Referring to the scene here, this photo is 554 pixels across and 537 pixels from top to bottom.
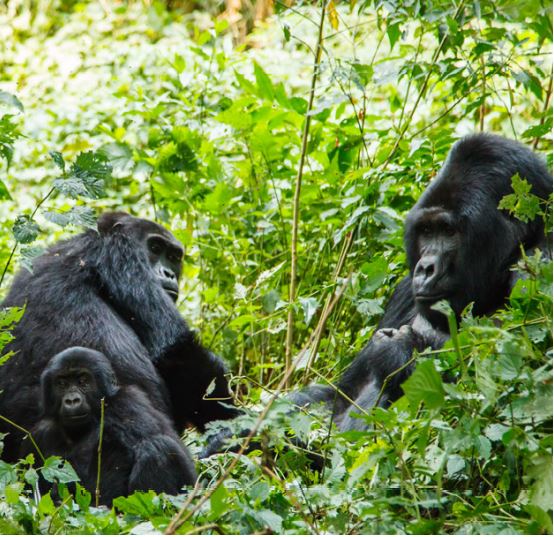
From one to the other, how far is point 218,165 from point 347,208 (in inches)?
38.3

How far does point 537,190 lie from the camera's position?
165 inches

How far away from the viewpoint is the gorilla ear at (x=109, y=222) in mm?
4891

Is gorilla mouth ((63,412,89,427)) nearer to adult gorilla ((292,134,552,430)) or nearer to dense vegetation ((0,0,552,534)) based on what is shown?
dense vegetation ((0,0,552,534))

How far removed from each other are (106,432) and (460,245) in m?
1.79

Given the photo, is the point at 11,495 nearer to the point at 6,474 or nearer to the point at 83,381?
the point at 6,474

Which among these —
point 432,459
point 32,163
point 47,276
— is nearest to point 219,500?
point 432,459

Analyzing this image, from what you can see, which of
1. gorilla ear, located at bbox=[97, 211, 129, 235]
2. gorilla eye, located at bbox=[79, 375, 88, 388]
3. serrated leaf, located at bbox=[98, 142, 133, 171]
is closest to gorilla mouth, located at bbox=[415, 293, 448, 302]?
gorilla eye, located at bbox=[79, 375, 88, 388]

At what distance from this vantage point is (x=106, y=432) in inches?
149

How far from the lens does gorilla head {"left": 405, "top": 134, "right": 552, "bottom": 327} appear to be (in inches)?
160

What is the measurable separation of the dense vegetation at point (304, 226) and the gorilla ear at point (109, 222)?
0.39 metres

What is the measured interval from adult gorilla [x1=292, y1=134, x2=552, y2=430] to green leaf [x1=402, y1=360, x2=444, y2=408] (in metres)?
1.65

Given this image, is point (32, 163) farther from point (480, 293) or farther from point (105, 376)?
point (480, 293)

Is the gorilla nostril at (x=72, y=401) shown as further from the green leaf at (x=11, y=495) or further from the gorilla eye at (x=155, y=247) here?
the gorilla eye at (x=155, y=247)

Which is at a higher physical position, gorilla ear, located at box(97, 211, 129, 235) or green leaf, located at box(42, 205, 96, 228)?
green leaf, located at box(42, 205, 96, 228)
